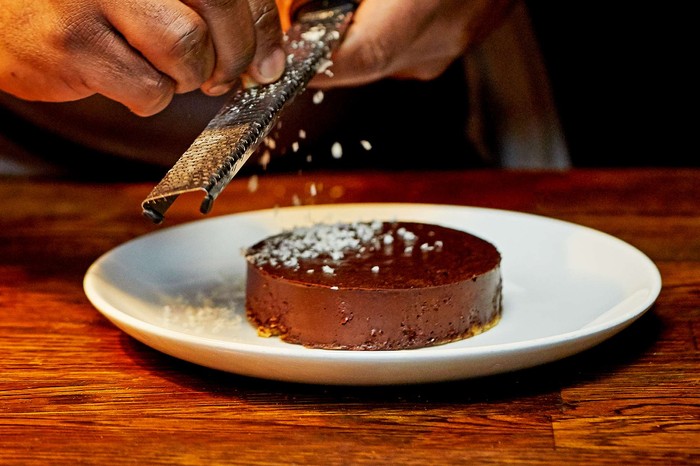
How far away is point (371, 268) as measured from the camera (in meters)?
1.38

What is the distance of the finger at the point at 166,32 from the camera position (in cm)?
135

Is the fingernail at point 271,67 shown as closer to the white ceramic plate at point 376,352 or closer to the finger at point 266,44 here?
the finger at point 266,44

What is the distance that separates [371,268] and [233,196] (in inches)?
38.0

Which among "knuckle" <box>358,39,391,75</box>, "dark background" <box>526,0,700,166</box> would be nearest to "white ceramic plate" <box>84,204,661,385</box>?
"knuckle" <box>358,39,391,75</box>

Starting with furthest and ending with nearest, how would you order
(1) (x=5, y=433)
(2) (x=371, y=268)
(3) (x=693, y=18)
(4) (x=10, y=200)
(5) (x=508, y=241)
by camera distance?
(3) (x=693, y=18), (4) (x=10, y=200), (5) (x=508, y=241), (2) (x=371, y=268), (1) (x=5, y=433)

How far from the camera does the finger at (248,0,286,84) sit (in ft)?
4.75

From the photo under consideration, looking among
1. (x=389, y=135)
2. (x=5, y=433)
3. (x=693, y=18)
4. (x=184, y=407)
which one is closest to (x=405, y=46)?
(x=389, y=135)

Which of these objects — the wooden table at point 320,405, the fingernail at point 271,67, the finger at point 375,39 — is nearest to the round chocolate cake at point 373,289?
the wooden table at point 320,405

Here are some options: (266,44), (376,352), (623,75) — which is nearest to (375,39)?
(266,44)

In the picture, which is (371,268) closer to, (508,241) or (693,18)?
(508,241)

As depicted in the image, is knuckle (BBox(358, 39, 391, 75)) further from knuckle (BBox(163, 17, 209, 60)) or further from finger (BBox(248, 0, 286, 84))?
knuckle (BBox(163, 17, 209, 60))

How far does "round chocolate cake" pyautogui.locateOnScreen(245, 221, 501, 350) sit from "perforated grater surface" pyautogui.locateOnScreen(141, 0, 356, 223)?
227mm

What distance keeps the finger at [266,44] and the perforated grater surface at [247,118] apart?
0.02 m

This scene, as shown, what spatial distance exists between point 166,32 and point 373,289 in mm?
492
